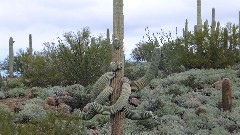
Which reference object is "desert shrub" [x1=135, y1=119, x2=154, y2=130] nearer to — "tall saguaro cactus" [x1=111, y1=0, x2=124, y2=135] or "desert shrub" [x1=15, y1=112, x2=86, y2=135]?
"desert shrub" [x1=15, y1=112, x2=86, y2=135]

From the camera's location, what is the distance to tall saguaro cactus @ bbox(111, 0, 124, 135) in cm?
876

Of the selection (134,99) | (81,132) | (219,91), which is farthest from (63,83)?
(81,132)

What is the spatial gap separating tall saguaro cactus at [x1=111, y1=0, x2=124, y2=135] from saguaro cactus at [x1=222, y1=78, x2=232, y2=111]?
6.66 meters

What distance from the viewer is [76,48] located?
2252 centimetres

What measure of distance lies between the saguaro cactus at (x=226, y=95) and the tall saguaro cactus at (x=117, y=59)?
666 cm

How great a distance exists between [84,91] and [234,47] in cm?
946

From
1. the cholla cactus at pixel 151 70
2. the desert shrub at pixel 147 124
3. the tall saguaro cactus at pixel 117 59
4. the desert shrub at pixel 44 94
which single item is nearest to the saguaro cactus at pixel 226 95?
the desert shrub at pixel 147 124

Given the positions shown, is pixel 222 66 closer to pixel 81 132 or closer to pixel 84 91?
pixel 84 91

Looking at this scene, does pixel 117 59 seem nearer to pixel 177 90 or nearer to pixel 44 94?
pixel 177 90

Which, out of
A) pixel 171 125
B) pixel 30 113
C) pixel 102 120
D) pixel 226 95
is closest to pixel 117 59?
pixel 171 125

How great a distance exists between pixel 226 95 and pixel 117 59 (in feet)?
24.1

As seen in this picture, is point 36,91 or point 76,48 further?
point 76,48

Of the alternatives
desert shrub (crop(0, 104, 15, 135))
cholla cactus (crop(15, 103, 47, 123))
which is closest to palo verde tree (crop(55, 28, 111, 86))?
cholla cactus (crop(15, 103, 47, 123))

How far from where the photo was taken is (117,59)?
8781 millimetres
